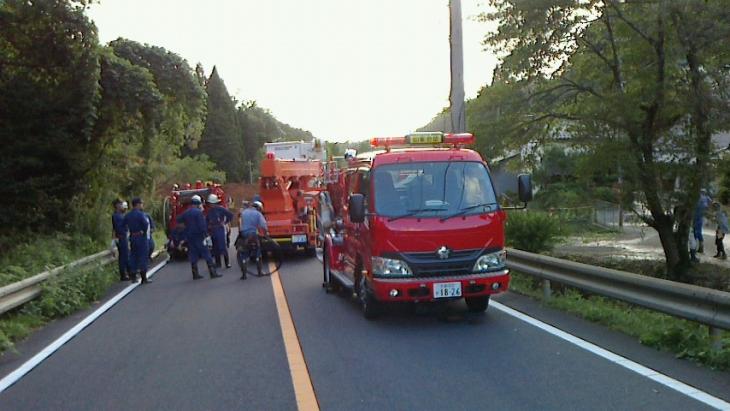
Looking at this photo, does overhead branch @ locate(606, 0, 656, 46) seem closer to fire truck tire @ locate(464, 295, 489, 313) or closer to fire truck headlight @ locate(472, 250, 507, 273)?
fire truck headlight @ locate(472, 250, 507, 273)

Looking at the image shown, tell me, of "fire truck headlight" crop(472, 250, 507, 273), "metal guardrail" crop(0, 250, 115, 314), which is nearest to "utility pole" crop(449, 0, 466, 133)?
"fire truck headlight" crop(472, 250, 507, 273)

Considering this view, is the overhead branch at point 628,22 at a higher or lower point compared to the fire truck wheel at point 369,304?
higher

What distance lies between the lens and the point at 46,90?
18.3 metres

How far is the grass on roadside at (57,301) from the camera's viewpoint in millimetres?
9227

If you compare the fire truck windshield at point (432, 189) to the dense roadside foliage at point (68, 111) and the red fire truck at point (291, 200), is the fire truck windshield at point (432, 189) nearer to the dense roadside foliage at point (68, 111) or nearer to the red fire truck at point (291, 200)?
the dense roadside foliage at point (68, 111)

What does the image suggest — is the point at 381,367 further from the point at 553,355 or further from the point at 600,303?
the point at 600,303

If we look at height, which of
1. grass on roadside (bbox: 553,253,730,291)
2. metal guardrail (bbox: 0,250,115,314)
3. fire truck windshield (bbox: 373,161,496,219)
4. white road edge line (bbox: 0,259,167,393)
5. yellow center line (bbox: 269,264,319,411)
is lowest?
grass on roadside (bbox: 553,253,730,291)

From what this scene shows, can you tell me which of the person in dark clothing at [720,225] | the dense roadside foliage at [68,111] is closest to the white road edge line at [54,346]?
the dense roadside foliage at [68,111]

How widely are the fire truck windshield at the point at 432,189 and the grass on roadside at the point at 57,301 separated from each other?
4867mm

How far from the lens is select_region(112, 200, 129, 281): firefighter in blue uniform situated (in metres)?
14.9

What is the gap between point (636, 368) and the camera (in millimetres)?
6348

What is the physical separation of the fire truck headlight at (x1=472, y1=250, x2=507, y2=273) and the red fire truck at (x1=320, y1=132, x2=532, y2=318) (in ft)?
0.04

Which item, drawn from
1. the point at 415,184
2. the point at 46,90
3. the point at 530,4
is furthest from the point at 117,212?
the point at 530,4

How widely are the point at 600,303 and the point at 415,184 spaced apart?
3.33 metres
